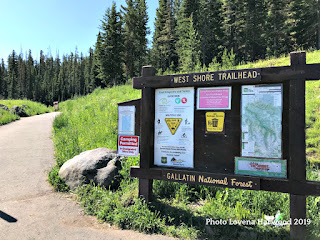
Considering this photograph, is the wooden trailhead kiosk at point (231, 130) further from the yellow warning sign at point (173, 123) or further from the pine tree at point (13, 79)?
the pine tree at point (13, 79)

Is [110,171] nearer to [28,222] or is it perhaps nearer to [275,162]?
[28,222]

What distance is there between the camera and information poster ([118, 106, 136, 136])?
166 inches

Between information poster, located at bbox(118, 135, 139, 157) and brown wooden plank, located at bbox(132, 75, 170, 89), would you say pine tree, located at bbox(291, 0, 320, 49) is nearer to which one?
brown wooden plank, located at bbox(132, 75, 170, 89)

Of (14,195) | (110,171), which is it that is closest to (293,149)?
(110,171)

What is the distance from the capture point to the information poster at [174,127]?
367 cm

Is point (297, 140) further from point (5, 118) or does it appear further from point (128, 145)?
point (5, 118)

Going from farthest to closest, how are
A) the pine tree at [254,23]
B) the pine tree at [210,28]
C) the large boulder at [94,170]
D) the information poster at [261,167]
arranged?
1. the pine tree at [210,28]
2. the pine tree at [254,23]
3. the large boulder at [94,170]
4. the information poster at [261,167]

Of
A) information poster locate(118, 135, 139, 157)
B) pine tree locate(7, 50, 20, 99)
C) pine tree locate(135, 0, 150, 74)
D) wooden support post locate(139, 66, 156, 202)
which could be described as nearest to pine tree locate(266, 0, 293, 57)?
pine tree locate(135, 0, 150, 74)

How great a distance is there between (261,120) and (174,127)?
1323 mm

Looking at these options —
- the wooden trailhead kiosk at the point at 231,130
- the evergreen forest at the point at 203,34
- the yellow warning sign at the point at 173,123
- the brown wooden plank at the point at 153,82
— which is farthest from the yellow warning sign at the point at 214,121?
the evergreen forest at the point at 203,34

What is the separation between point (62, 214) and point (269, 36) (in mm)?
47678

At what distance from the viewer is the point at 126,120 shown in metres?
4.26

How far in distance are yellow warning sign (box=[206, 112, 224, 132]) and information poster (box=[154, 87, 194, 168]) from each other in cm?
26

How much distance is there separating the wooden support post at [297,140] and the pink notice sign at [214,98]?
2.68 ft
